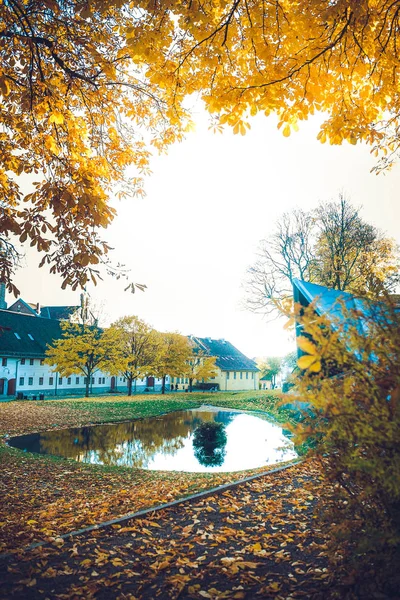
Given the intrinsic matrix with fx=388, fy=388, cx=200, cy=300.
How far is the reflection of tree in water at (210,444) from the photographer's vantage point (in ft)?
41.2

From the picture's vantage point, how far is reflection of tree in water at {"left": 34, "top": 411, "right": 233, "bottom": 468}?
42.2 ft

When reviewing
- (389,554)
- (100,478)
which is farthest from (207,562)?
(100,478)

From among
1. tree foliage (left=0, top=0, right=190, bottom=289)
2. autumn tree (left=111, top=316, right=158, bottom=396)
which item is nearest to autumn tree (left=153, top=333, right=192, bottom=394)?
autumn tree (left=111, top=316, right=158, bottom=396)

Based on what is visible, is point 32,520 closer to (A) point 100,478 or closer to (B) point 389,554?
(A) point 100,478

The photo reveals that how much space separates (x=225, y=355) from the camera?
71.5 meters

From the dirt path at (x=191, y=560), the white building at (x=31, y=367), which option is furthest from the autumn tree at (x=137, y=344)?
the dirt path at (x=191, y=560)

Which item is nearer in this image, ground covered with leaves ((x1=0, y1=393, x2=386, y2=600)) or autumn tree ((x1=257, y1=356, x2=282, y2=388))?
ground covered with leaves ((x1=0, y1=393, x2=386, y2=600))

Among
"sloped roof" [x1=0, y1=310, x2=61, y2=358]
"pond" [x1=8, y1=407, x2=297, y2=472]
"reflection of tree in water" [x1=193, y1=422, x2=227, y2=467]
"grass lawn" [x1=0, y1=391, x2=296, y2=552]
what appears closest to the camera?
"grass lawn" [x1=0, y1=391, x2=296, y2=552]

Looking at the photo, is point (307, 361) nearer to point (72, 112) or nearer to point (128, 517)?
point (128, 517)

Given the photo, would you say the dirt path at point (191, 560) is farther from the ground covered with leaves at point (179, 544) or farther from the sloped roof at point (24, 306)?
the sloped roof at point (24, 306)

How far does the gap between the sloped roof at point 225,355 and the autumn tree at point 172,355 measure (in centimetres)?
2098

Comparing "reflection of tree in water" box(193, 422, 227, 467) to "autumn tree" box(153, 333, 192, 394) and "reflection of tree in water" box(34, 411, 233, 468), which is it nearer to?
"reflection of tree in water" box(34, 411, 233, 468)

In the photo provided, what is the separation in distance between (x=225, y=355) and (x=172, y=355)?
91.7ft

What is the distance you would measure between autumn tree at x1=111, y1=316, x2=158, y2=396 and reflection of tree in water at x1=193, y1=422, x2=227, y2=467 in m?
20.3
